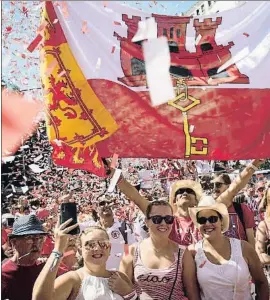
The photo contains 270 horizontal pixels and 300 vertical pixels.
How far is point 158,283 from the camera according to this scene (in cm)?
359

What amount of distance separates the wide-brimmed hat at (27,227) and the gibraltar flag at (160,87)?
0.86m

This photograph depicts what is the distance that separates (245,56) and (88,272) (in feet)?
8.95

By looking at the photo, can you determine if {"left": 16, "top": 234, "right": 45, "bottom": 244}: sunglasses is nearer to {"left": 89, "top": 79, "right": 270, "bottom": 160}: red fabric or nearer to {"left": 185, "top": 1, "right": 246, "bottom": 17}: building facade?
{"left": 89, "top": 79, "right": 270, "bottom": 160}: red fabric

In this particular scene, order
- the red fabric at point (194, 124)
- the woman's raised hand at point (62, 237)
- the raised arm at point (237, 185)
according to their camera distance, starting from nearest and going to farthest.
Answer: the woman's raised hand at point (62, 237) < the raised arm at point (237, 185) < the red fabric at point (194, 124)

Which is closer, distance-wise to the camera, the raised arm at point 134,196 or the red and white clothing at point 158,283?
the red and white clothing at point 158,283

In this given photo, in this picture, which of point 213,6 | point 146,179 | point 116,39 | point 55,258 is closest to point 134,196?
point 55,258

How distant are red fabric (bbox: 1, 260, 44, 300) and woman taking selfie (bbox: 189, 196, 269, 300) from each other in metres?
1.20

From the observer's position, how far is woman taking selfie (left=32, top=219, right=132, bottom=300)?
3.10 metres

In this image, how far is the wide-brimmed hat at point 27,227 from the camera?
378cm

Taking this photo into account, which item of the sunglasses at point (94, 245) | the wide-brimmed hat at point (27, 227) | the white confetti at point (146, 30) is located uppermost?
the white confetti at point (146, 30)

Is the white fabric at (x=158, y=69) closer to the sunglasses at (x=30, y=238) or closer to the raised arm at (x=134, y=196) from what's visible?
the raised arm at (x=134, y=196)

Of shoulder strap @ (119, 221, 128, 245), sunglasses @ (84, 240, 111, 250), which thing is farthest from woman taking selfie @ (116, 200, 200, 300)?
shoulder strap @ (119, 221, 128, 245)

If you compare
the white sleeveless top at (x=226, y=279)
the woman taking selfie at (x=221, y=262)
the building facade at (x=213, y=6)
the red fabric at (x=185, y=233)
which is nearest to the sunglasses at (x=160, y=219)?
the woman taking selfie at (x=221, y=262)

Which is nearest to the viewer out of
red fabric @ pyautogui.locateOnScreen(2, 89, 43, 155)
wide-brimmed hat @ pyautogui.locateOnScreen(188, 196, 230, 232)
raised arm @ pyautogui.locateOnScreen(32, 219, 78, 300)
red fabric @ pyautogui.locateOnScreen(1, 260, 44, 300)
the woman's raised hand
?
raised arm @ pyautogui.locateOnScreen(32, 219, 78, 300)
